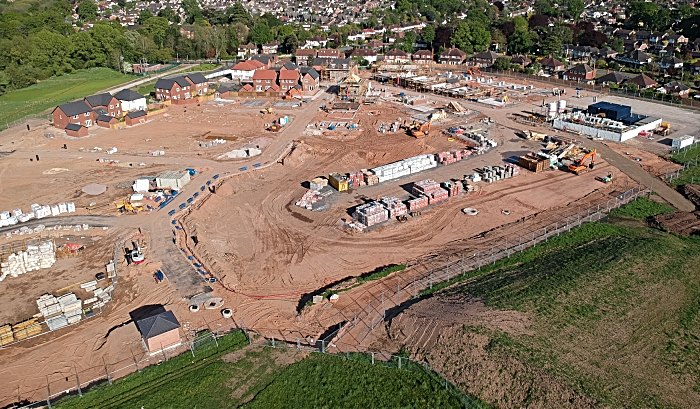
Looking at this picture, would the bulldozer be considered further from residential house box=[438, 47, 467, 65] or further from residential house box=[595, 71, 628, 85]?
residential house box=[438, 47, 467, 65]

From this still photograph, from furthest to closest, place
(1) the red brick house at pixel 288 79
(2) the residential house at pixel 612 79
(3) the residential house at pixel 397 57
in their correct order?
(3) the residential house at pixel 397 57 → (1) the red brick house at pixel 288 79 → (2) the residential house at pixel 612 79

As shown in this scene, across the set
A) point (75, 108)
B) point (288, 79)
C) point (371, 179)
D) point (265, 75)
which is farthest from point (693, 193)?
point (75, 108)

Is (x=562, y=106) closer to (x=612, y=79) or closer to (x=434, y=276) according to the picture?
(x=612, y=79)

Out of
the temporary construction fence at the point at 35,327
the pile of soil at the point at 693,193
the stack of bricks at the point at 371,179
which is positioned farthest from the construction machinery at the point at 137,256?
the pile of soil at the point at 693,193

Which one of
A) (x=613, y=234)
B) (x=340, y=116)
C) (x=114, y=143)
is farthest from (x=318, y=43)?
(x=613, y=234)

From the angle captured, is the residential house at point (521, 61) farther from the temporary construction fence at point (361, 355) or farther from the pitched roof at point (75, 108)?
the temporary construction fence at point (361, 355)
